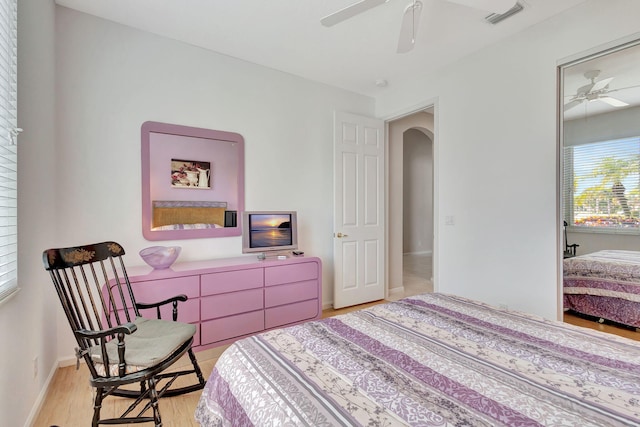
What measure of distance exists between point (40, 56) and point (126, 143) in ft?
2.48

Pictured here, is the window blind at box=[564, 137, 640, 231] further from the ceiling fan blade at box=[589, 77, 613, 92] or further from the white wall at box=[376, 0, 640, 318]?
the ceiling fan blade at box=[589, 77, 613, 92]

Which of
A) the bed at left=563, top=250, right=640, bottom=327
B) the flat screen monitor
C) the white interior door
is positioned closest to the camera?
the bed at left=563, top=250, right=640, bottom=327

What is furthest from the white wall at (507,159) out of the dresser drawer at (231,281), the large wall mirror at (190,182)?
the large wall mirror at (190,182)

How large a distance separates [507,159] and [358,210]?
163 centimetres

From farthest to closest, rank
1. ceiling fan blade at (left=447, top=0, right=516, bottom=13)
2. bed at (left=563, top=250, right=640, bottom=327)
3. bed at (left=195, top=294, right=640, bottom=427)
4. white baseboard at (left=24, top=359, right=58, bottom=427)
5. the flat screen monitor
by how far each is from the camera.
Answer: the flat screen monitor → bed at (left=563, top=250, right=640, bottom=327) → ceiling fan blade at (left=447, top=0, right=516, bottom=13) → white baseboard at (left=24, top=359, right=58, bottom=427) → bed at (left=195, top=294, right=640, bottom=427)

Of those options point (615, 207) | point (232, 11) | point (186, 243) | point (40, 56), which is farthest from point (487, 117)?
point (40, 56)

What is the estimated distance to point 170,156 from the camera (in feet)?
9.00

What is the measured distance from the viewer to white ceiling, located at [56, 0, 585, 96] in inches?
90.3

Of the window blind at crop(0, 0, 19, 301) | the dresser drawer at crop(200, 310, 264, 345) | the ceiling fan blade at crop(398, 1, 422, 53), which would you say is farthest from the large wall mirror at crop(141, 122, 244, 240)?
the ceiling fan blade at crop(398, 1, 422, 53)

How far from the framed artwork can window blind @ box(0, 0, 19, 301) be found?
1175mm

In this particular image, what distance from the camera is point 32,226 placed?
185 centimetres

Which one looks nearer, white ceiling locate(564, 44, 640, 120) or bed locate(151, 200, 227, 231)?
white ceiling locate(564, 44, 640, 120)

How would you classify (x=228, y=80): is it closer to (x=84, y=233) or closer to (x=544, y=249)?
(x=84, y=233)

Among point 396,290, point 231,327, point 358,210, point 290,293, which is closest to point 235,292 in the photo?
point 231,327
